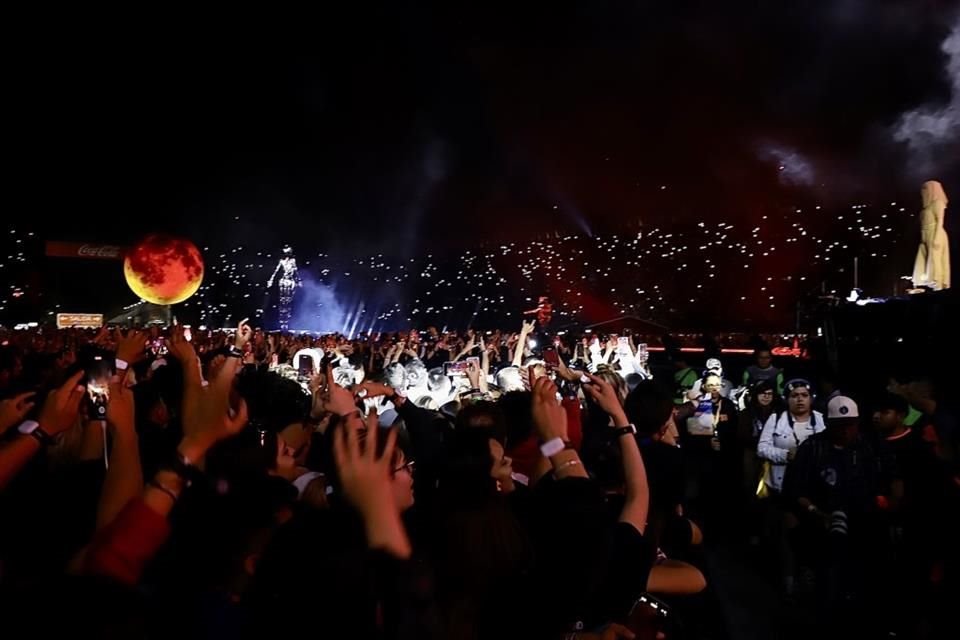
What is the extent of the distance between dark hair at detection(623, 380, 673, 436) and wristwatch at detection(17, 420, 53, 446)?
2.80 m

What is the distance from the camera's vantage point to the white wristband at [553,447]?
2.44 meters

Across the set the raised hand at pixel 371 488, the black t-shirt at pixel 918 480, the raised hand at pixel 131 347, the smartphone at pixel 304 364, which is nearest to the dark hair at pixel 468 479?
the raised hand at pixel 371 488

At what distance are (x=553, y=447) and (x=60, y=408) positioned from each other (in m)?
2.01

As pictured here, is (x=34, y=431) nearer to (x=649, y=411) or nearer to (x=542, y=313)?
(x=649, y=411)

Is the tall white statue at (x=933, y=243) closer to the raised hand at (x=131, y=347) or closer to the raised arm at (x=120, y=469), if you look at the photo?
the raised hand at (x=131, y=347)

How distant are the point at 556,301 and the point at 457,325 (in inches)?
214

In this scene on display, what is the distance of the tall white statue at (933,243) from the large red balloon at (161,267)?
484 inches

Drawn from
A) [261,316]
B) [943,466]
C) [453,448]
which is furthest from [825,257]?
[261,316]

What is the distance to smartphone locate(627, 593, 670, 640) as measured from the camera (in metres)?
2.88

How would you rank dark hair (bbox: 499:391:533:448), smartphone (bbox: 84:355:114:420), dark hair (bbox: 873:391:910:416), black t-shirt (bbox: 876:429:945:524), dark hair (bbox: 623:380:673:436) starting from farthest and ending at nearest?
dark hair (bbox: 873:391:910:416) < black t-shirt (bbox: 876:429:945:524) < dark hair (bbox: 499:391:533:448) < smartphone (bbox: 84:355:114:420) < dark hair (bbox: 623:380:673:436)

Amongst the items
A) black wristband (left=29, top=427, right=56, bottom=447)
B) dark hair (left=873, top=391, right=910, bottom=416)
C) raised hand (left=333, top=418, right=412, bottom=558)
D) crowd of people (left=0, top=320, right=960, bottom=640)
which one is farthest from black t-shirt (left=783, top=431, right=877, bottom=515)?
black wristband (left=29, top=427, right=56, bottom=447)

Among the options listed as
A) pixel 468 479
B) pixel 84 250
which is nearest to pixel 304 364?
pixel 468 479

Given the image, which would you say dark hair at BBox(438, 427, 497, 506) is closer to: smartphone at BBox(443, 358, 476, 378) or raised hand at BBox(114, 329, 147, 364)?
→ raised hand at BBox(114, 329, 147, 364)

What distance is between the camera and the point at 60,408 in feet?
9.06
